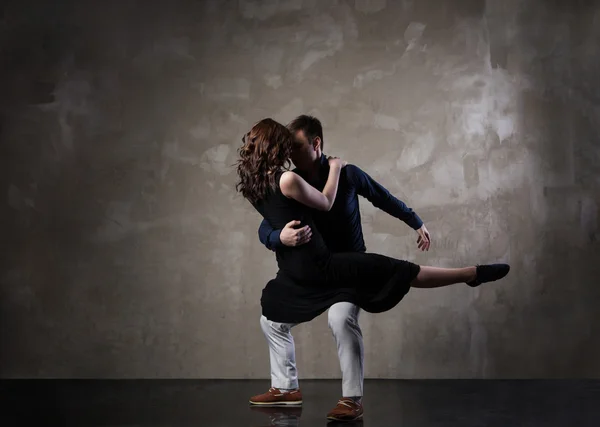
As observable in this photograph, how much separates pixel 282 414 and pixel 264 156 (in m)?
1.11

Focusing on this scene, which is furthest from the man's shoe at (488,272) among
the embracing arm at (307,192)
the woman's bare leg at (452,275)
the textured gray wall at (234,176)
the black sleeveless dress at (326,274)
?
the textured gray wall at (234,176)

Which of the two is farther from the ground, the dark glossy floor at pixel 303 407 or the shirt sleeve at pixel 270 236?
the shirt sleeve at pixel 270 236

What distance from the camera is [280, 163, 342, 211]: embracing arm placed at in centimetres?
315

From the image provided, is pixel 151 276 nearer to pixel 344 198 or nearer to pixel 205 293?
pixel 205 293

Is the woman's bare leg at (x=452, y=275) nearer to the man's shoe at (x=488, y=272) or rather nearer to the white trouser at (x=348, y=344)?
the man's shoe at (x=488, y=272)

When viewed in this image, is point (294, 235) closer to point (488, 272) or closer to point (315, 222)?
point (315, 222)

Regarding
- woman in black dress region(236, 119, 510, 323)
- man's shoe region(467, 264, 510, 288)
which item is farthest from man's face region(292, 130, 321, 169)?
man's shoe region(467, 264, 510, 288)

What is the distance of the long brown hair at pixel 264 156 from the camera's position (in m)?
3.21

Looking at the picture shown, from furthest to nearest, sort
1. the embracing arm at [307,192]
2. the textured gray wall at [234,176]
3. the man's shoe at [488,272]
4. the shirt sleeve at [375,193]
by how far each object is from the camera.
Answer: the textured gray wall at [234,176], the shirt sleeve at [375,193], the man's shoe at [488,272], the embracing arm at [307,192]

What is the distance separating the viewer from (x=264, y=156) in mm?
3209

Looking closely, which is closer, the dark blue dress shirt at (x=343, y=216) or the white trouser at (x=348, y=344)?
the white trouser at (x=348, y=344)

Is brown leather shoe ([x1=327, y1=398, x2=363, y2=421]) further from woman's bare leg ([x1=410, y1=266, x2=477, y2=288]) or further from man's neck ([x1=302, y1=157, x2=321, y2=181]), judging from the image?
man's neck ([x1=302, y1=157, x2=321, y2=181])

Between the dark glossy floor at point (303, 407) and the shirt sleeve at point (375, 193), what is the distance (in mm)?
914

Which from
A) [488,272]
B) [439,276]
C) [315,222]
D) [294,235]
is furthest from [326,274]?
[488,272]
